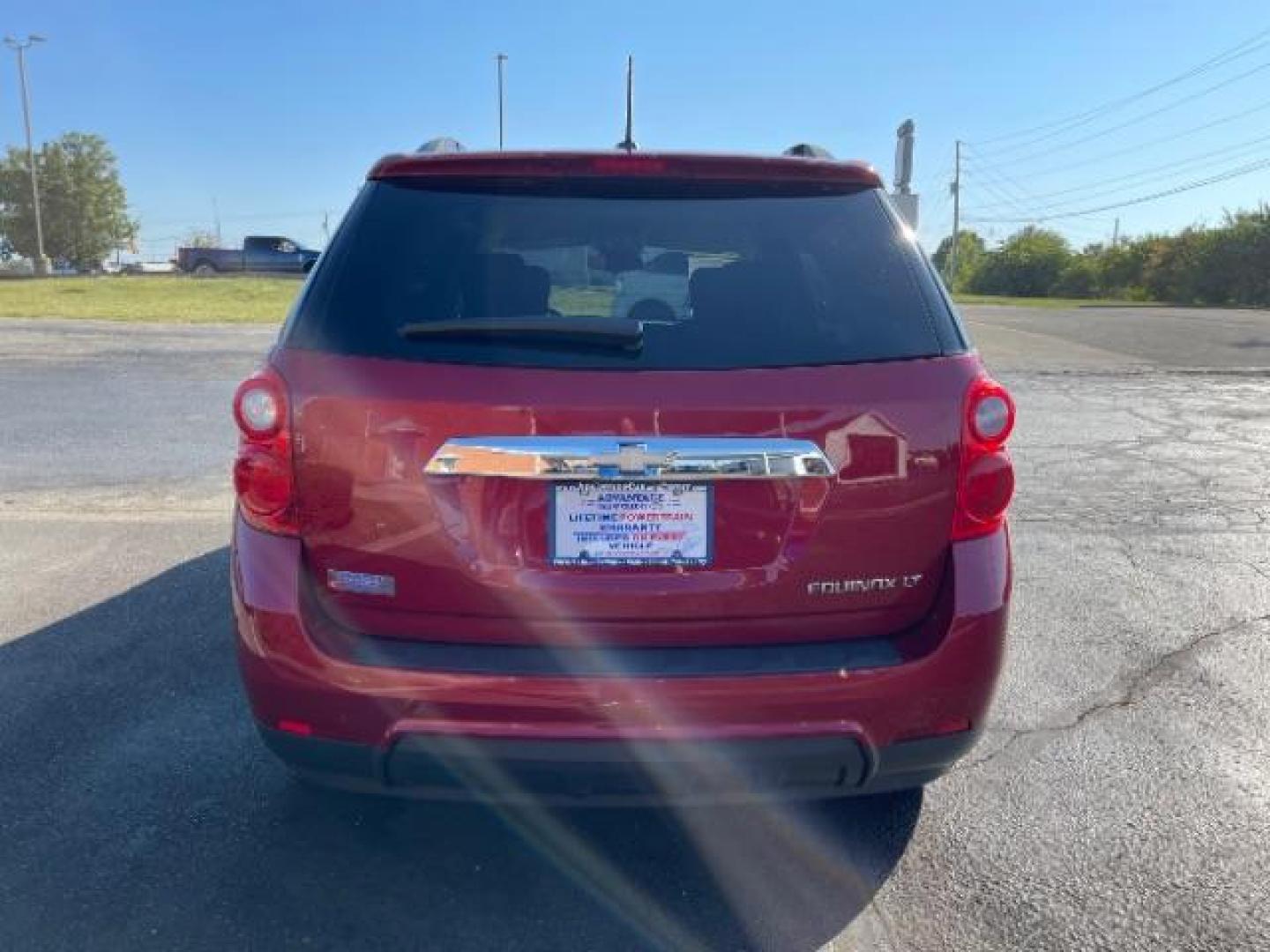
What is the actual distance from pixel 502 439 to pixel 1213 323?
29095 millimetres

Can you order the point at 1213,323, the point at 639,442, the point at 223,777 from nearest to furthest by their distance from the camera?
the point at 639,442, the point at 223,777, the point at 1213,323

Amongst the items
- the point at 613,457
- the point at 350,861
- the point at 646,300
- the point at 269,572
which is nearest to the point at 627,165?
the point at 646,300

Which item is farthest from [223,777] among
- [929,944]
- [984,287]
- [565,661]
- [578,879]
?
[984,287]

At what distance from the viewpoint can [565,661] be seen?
219 cm

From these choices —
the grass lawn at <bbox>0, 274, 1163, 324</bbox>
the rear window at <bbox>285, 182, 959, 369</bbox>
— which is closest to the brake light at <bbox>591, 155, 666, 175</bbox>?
the rear window at <bbox>285, 182, 959, 369</bbox>

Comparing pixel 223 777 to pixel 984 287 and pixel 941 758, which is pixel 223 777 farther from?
pixel 984 287

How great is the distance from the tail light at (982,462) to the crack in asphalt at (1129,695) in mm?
1153

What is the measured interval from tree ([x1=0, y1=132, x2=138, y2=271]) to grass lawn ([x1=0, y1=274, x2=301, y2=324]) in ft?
152

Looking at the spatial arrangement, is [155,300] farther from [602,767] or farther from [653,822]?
[602,767]

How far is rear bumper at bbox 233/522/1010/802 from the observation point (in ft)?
7.07

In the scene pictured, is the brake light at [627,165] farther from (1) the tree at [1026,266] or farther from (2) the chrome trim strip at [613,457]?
(1) the tree at [1026,266]

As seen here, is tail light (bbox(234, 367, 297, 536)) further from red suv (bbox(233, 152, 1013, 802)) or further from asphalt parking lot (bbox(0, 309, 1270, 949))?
asphalt parking lot (bbox(0, 309, 1270, 949))

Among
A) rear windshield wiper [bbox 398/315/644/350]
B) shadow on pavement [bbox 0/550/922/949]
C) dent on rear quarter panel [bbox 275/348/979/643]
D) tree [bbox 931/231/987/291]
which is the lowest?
shadow on pavement [bbox 0/550/922/949]

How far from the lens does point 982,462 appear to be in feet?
7.63
